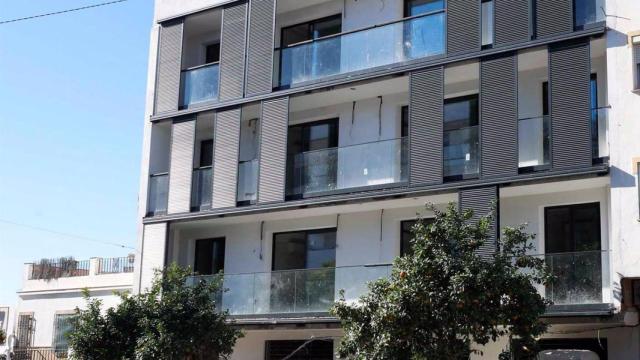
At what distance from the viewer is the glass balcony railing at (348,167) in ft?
80.5

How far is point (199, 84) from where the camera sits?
1137 inches

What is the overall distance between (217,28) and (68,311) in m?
12.1

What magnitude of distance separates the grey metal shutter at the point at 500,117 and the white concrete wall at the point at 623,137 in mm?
2238

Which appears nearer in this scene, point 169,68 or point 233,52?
point 233,52

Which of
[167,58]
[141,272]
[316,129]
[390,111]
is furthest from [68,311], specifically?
[390,111]

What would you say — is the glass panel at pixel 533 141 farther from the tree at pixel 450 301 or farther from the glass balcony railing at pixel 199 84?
the glass balcony railing at pixel 199 84

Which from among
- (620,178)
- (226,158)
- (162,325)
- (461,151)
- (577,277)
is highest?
(226,158)

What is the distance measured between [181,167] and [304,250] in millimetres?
4467

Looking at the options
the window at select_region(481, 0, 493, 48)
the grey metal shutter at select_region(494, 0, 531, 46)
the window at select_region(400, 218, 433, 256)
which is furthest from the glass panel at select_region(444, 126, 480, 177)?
the window at select_region(400, 218, 433, 256)

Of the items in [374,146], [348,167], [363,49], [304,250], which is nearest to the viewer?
[374,146]

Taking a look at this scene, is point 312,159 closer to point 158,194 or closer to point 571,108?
point 158,194

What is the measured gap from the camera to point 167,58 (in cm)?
2962

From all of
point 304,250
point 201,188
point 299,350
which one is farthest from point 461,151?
point 201,188

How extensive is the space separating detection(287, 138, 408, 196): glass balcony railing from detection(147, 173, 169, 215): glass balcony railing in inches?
183
